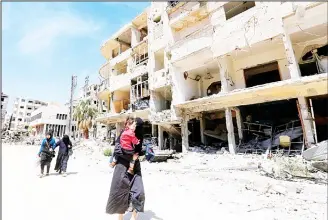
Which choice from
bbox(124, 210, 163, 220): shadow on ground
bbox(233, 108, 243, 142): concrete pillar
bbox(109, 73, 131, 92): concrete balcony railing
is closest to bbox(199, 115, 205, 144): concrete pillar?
bbox(233, 108, 243, 142): concrete pillar

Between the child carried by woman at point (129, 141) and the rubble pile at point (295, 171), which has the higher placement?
the child carried by woman at point (129, 141)

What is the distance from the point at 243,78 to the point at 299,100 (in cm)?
385

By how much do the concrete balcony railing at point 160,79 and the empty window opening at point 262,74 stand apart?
17.4 ft

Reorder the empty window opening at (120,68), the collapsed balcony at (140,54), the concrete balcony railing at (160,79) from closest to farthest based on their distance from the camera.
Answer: the concrete balcony railing at (160,79) < the collapsed balcony at (140,54) < the empty window opening at (120,68)

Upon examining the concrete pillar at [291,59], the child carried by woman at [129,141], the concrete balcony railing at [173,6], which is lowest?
the child carried by woman at [129,141]

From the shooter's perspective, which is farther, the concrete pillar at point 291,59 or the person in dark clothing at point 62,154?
the concrete pillar at point 291,59

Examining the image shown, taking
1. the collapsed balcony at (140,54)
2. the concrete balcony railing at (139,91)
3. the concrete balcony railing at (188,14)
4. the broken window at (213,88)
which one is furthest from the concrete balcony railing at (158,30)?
the broken window at (213,88)

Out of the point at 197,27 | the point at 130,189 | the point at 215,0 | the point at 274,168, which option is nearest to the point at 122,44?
the point at 197,27

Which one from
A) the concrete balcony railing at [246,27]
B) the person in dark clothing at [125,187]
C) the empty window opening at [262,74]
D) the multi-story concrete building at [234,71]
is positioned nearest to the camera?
the person in dark clothing at [125,187]

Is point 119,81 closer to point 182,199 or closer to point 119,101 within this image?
point 119,101

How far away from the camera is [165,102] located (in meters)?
17.7

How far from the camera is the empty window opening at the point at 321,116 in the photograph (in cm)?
1060

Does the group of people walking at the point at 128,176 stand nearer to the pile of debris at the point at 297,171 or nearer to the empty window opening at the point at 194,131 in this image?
the pile of debris at the point at 297,171

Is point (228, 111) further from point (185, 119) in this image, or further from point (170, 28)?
point (170, 28)
